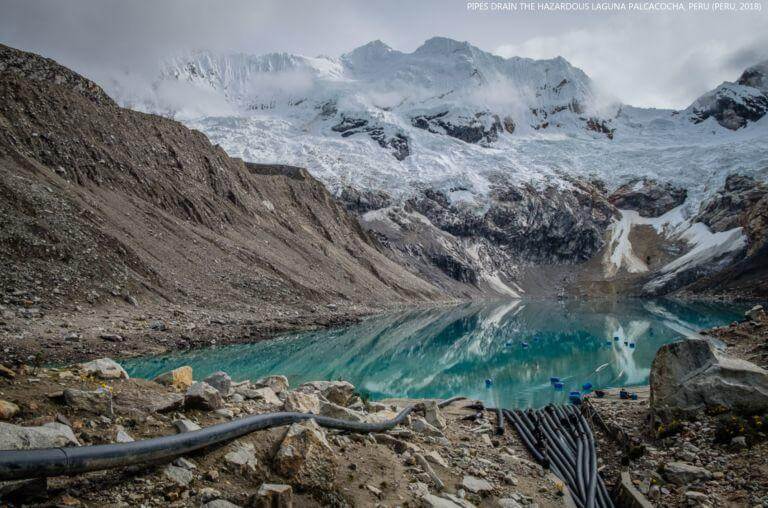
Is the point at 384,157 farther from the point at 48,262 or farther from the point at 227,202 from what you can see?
the point at 48,262

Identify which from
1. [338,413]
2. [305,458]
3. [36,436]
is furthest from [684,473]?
[36,436]

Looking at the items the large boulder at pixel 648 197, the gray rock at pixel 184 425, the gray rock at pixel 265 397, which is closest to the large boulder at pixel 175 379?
the gray rock at pixel 265 397

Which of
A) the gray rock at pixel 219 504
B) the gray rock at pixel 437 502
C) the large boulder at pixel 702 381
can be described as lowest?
the gray rock at pixel 437 502

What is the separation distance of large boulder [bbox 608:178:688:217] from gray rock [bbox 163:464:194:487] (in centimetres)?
18519

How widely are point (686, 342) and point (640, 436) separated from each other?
324 cm

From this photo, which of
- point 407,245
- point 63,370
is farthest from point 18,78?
point 407,245

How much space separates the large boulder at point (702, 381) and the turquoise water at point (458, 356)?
11053mm

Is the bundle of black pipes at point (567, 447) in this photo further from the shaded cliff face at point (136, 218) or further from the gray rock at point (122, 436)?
the shaded cliff face at point (136, 218)

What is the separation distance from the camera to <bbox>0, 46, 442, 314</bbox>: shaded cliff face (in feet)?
108

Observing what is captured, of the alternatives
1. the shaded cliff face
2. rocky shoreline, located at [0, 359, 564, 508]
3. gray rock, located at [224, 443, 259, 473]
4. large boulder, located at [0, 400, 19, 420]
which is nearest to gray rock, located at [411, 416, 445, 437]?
rocky shoreline, located at [0, 359, 564, 508]

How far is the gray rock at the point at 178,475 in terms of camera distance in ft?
16.5

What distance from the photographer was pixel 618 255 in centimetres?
14650

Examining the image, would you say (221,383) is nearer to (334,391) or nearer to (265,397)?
(265,397)

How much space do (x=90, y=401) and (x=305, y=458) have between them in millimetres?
2979
